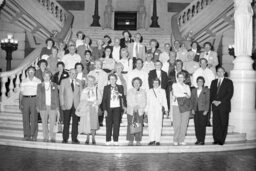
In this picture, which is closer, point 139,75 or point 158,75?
point 158,75

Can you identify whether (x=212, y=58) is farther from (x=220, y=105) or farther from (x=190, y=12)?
(x=190, y=12)

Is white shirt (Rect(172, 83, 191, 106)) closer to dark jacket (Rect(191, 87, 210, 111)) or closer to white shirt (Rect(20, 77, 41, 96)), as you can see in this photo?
dark jacket (Rect(191, 87, 210, 111))

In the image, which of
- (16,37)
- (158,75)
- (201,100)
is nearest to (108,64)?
(158,75)

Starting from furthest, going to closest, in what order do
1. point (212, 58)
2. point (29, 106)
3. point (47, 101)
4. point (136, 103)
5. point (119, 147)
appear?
point (212, 58) → point (29, 106) → point (47, 101) → point (136, 103) → point (119, 147)

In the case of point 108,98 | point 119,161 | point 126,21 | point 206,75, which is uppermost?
point 126,21

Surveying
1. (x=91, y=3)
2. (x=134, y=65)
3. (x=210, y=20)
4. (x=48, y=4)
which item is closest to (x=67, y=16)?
(x=48, y=4)

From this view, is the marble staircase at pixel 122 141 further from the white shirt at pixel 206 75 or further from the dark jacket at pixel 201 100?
the white shirt at pixel 206 75

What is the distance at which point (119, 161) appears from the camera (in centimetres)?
724

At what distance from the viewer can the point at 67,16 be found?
54.7 ft

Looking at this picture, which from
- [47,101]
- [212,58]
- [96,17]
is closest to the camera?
[47,101]

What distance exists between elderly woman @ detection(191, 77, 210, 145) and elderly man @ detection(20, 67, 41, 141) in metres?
3.87

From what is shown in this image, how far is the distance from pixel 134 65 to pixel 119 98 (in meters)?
1.87

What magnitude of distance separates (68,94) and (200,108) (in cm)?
318

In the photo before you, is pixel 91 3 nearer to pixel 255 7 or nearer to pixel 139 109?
pixel 255 7
